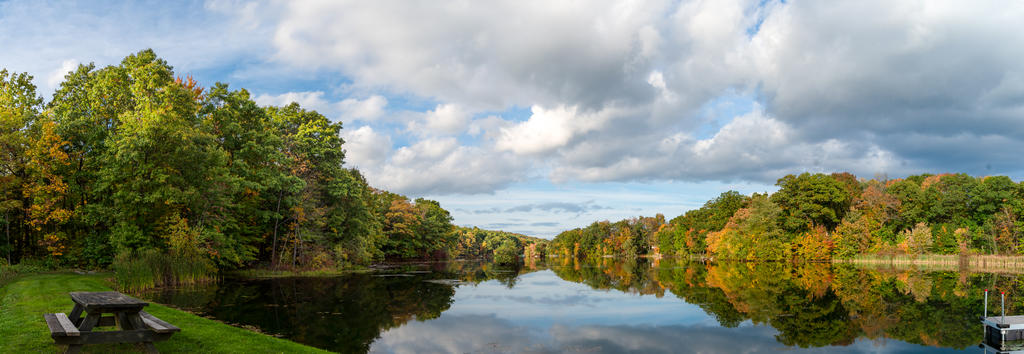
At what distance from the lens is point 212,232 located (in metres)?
29.3

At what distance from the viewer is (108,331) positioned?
7.67m

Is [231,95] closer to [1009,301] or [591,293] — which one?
[591,293]

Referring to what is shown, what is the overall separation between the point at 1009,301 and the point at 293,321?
29.0 m

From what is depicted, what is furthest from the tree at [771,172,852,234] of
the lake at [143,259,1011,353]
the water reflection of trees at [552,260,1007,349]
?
the lake at [143,259,1011,353]

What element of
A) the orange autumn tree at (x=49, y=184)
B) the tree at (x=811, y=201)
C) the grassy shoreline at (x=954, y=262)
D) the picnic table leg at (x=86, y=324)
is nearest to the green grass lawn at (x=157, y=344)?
the picnic table leg at (x=86, y=324)

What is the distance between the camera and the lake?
510 inches

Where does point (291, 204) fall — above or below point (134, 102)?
below

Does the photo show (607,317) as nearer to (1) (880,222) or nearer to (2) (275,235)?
(2) (275,235)

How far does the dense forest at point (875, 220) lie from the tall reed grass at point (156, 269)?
66.5 meters

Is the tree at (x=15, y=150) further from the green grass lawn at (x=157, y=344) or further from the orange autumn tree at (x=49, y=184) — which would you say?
the green grass lawn at (x=157, y=344)

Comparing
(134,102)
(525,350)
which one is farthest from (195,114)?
(525,350)

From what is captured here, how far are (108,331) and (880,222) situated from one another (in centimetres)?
8244

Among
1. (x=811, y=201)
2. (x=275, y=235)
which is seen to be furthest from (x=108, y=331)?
(x=811, y=201)

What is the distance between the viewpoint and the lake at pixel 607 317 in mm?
12945
